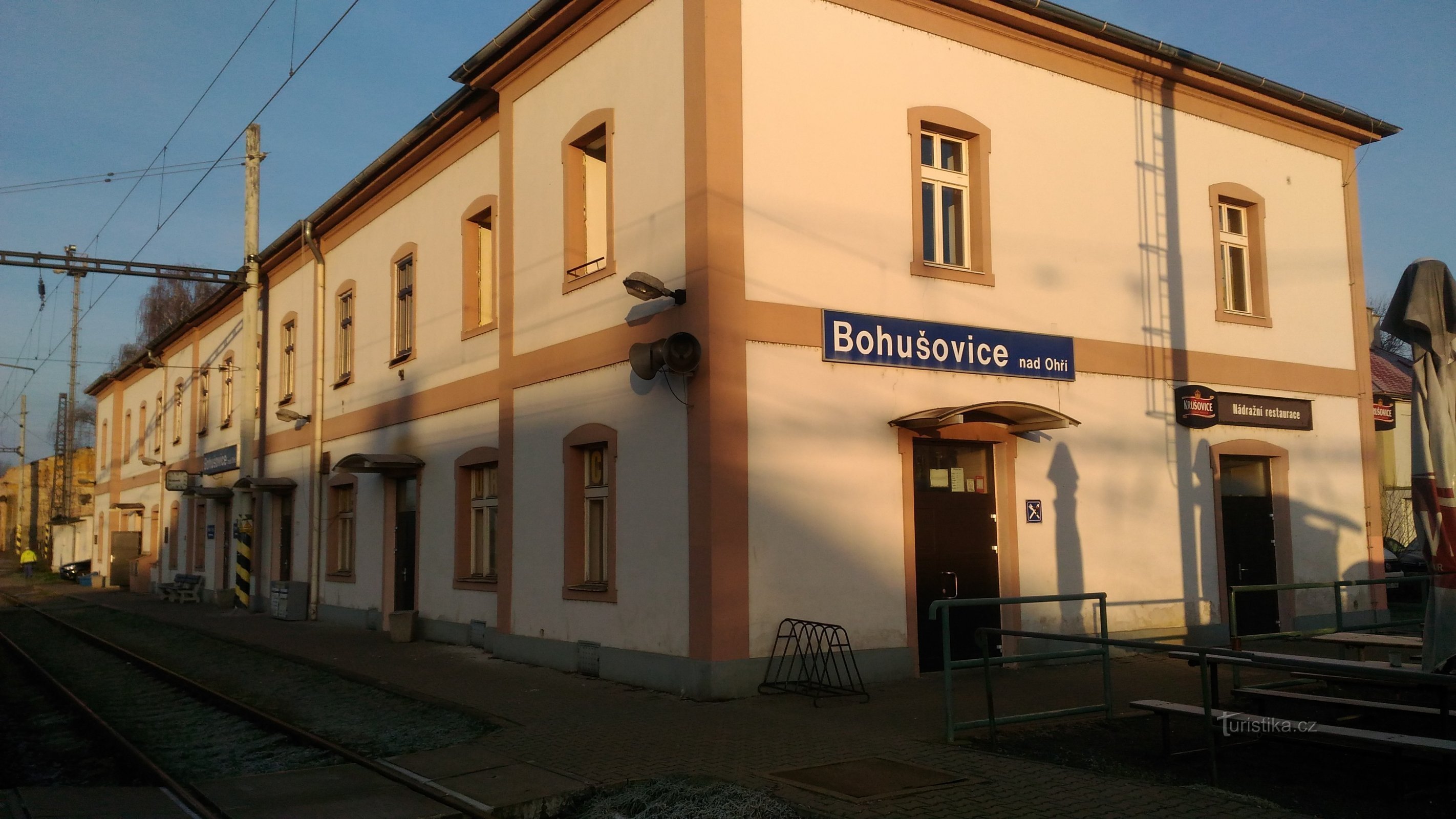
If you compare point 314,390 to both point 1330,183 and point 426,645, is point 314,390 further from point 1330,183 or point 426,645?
point 1330,183

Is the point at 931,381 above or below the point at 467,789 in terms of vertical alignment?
above

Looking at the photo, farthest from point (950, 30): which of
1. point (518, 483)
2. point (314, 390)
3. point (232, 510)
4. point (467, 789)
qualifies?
point (232, 510)

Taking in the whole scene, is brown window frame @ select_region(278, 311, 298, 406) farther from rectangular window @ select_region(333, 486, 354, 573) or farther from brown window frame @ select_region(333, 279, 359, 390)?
rectangular window @ select_region(333, 486, 354, 573)

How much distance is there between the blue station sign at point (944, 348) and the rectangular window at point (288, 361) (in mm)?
15022

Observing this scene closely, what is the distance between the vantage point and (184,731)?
979 centimetres

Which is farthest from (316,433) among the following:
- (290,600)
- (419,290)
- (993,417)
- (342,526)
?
(993,417)

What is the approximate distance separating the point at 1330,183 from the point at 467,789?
15.1 m

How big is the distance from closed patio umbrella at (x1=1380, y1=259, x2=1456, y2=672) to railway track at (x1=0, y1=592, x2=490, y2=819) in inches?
238

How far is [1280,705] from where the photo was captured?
8039 mm

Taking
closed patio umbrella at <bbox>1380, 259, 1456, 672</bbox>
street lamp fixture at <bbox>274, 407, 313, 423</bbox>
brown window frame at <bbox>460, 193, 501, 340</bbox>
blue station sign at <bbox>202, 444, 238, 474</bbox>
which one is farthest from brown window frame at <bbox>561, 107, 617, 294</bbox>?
blue station sign at <bbox>202, 444, 238, 474</bbox>

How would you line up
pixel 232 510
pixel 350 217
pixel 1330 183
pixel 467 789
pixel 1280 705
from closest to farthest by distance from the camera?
pixel 467 789, pixel 1280 705, pixel 1330 183, pixel 350 217, pixel 232 510

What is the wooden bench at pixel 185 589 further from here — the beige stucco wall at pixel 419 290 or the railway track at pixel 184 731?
the railway track at pixel 184 731

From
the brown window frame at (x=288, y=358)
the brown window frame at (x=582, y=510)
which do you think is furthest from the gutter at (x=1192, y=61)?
the brown window frame at (x=288, y=358)

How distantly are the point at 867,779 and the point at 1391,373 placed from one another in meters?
33.6
